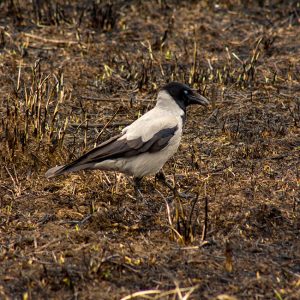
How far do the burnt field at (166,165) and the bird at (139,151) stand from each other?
0.22m

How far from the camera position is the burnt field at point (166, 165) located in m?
5.28

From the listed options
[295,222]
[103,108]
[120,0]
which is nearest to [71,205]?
[295,222]

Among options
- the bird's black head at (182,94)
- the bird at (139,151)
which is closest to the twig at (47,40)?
the bird's black head at (182,94)

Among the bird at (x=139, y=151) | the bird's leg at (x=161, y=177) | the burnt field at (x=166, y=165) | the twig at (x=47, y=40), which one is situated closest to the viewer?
the burnt field at (x=166, y=165)

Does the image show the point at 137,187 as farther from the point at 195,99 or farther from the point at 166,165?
the point at 195,99

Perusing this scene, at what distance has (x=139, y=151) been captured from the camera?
6852 mm

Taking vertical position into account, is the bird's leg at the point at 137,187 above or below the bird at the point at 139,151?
below

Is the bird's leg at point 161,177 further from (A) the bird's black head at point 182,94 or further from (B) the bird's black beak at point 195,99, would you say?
(B) the bird's black beak at point 195,99

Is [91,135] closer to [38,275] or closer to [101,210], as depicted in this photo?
[101,210]

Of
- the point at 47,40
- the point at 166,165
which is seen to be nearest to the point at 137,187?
the point at 166,165

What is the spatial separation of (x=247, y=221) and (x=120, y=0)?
6312 millimetres

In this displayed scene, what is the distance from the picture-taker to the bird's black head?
739 centimetres

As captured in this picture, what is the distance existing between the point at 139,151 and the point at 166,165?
68cm

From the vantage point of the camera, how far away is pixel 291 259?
217 inches
